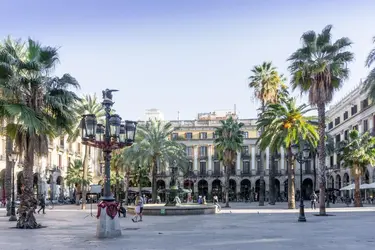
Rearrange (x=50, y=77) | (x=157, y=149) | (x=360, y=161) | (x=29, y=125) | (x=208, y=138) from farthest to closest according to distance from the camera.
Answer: (x=208, y=138) → (x=157, y=149) → (x=360, y=161) → (x=50, y=77) → (x=29, y=125)

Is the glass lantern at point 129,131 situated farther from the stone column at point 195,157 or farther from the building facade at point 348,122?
the stone column at point 195,157

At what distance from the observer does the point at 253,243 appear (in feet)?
53.7

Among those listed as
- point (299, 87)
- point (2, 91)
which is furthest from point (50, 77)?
point (299, 87)

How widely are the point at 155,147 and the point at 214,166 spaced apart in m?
44.2

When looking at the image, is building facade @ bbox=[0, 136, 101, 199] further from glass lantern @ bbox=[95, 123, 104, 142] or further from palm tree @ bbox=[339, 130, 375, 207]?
glass lantern @ bbox=[95, 123, 104, 142]

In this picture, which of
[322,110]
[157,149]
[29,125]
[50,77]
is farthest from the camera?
[157,149]

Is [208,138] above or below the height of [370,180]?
above

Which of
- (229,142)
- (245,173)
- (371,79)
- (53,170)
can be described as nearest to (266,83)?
(229,142)

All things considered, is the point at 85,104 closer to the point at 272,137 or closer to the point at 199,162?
the point at 272,137

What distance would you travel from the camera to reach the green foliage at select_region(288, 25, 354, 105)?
3316 cm

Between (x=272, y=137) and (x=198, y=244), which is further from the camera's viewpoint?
(x=272, y=137)

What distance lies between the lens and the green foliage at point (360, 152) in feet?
152

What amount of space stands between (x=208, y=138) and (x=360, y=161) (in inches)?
1981

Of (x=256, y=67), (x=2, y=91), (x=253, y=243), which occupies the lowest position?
(x=253, y=243)
